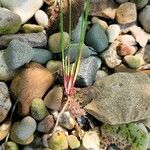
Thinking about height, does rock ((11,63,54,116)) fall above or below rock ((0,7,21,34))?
below

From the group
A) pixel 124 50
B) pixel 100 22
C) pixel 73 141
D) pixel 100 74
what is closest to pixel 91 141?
pixel 73 141

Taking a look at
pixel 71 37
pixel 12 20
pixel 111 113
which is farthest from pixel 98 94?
pixel 12 20

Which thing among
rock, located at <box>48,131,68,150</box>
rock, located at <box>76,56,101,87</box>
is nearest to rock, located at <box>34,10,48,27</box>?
rock, located at <box>76,56,101,87</box>

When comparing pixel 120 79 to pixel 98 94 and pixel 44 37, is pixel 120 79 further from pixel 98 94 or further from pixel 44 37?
pixel 44 37

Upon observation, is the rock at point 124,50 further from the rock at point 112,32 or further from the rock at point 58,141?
the rock at point 58,141

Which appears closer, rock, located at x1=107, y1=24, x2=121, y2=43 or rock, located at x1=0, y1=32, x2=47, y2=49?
rock, located at x1=0, y1=32, x2=47, y2=49

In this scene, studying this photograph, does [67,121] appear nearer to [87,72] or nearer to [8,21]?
[87,72]

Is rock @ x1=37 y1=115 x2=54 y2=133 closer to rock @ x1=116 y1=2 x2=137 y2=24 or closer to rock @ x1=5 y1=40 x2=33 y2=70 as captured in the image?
rock @ x1=5 y1=40 x2=33 y2=70
